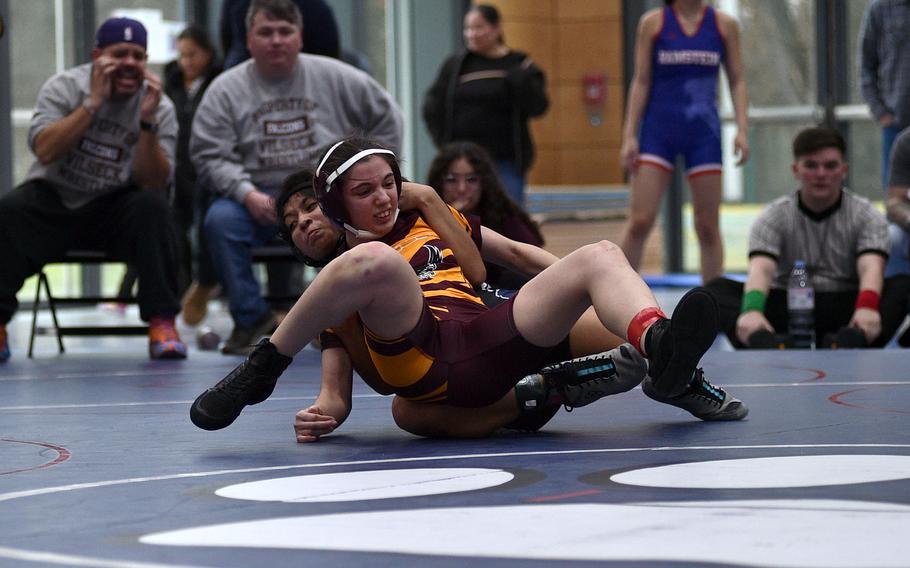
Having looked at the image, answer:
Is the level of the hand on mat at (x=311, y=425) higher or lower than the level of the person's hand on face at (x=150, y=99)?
lower

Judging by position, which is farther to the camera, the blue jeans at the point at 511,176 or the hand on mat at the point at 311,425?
the blue jeans at the point at 511,176

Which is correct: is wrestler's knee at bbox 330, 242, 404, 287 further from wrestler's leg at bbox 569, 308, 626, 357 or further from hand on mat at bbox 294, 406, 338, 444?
wrestler's leg at bbox 569, 308, 626, 357

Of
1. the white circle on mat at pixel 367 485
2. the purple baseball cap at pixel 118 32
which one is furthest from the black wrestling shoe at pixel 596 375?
the purple baseball cap at pixel 118 32

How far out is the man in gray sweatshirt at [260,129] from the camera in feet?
17.7

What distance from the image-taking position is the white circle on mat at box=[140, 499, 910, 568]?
1.60 meters

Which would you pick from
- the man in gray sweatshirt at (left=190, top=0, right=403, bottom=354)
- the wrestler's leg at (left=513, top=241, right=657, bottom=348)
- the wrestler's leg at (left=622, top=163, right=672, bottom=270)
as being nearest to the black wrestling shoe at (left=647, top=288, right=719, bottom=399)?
the wrestler's leg at (left=513, top=241, right=657, bottom=348)

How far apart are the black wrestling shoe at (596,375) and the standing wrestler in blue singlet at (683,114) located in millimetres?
3250

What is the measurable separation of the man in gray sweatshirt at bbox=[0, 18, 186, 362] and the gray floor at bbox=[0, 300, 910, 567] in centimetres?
164

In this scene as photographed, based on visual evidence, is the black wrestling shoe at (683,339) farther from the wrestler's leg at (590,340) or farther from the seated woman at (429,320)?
the wrestler's leg at (590,340)

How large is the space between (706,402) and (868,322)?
2.34 m

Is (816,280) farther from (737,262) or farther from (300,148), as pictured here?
(737,262)

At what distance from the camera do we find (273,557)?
1.66m

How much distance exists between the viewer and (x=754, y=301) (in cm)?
525

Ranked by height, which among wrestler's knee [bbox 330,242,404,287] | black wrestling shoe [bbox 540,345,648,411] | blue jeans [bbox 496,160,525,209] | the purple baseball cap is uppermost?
the purple baseball cap
